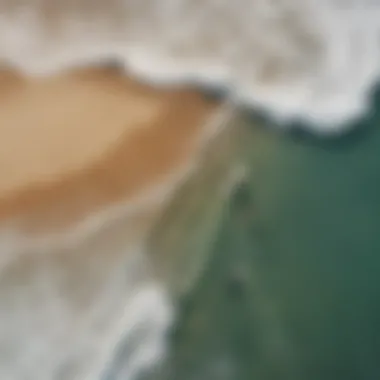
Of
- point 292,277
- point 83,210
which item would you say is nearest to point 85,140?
point 83,210

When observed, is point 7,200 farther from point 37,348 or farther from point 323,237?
point 323,237

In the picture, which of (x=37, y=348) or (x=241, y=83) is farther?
(x=241, y=83)

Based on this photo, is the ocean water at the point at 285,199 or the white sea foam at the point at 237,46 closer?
the ocean water at the point at 285,199

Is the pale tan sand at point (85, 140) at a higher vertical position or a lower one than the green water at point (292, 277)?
higher

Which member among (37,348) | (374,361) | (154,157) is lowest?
(374,361)

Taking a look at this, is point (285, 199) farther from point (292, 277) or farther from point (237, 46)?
point (237, 46)

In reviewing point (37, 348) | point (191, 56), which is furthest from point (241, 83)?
point (37, 348)
